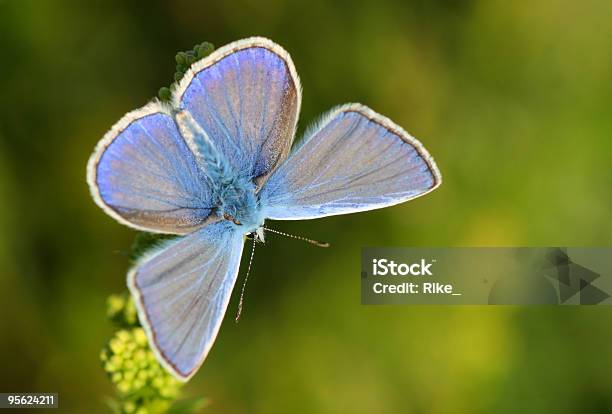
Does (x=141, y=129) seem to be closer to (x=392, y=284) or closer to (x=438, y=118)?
(x=392, y=284)

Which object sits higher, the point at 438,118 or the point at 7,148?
the point at 438,118

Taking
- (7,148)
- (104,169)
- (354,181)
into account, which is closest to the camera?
(104,169)

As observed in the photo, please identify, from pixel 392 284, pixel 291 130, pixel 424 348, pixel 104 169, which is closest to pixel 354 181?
pixel 291 130

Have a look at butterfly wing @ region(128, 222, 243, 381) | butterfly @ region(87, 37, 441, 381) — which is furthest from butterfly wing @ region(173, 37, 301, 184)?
butterfly wing @ region(128, 222, 243, 381)

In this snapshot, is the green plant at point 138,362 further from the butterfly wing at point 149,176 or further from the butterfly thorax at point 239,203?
the butterfly thorax at point 239,203

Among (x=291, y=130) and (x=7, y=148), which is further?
(x=7, y=148)

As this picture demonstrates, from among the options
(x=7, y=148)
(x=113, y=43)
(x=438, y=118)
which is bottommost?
(x=7, y=148)

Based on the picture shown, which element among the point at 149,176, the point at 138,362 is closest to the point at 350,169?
the point at 149,176
